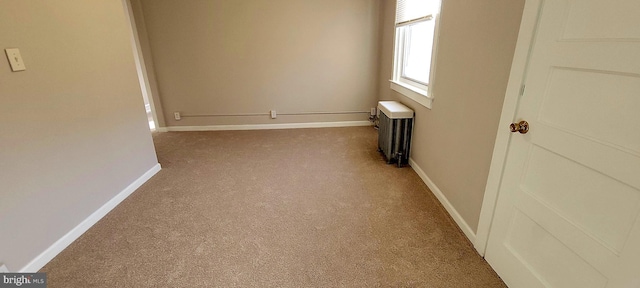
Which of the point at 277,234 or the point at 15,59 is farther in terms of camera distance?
the point at 277,234

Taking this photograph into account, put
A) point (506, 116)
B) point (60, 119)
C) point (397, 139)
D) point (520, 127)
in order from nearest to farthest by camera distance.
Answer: point (520, 127) → point (506, 116) → point (60, 119) → point (397, 139)

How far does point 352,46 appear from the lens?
4.09 meters

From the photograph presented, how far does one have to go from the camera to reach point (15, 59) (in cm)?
161

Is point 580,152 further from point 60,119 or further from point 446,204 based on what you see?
point 60,119

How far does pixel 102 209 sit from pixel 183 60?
2.49 metres

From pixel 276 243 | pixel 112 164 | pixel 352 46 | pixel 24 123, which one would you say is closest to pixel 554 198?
pixel 276 243

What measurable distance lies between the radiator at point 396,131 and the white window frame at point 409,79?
0.62ft

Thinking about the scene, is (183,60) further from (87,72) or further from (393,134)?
(393,134)

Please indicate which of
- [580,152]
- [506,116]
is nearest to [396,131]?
[506,116]

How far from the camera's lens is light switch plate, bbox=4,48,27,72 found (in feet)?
5.19

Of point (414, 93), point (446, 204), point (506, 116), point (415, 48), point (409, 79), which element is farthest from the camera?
point (409, 79)

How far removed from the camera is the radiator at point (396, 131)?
2.84m

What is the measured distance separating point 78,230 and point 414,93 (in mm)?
2935

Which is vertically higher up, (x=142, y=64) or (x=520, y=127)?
(x=142, y=64)
